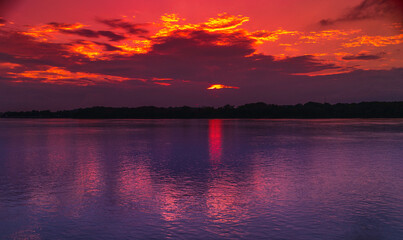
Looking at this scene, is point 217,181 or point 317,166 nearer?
point 217,181

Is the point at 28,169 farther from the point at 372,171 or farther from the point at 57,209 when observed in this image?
the point at 372,171

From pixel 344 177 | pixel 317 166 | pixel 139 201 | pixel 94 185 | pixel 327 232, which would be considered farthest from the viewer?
pixel 317 166

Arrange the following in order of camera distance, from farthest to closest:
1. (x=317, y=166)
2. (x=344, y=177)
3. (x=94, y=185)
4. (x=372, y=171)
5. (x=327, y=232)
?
(x=317, y=166) < (x=372, y=171) < (x=344, y=177) < (x=94, y=185) < (x=327, y=232)

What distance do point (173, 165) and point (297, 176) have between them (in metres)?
9.34

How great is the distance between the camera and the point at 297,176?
21.5 m

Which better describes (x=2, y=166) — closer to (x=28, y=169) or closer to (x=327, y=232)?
(x=28, y=169)

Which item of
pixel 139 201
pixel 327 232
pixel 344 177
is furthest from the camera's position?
pixel 344 177

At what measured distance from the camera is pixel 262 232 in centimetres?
1175

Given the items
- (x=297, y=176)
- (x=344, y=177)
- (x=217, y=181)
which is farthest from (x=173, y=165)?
(x=344, y=177)

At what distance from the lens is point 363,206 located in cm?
1475

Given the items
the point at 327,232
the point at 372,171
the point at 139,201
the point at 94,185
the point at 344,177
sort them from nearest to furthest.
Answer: the point at 327,232, the point at 139,201, the point at 94,185, the point at 344,177, the point at 372,171

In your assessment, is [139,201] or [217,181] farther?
[217,181]

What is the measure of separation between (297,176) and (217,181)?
510cm

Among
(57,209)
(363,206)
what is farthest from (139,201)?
(363,206)
